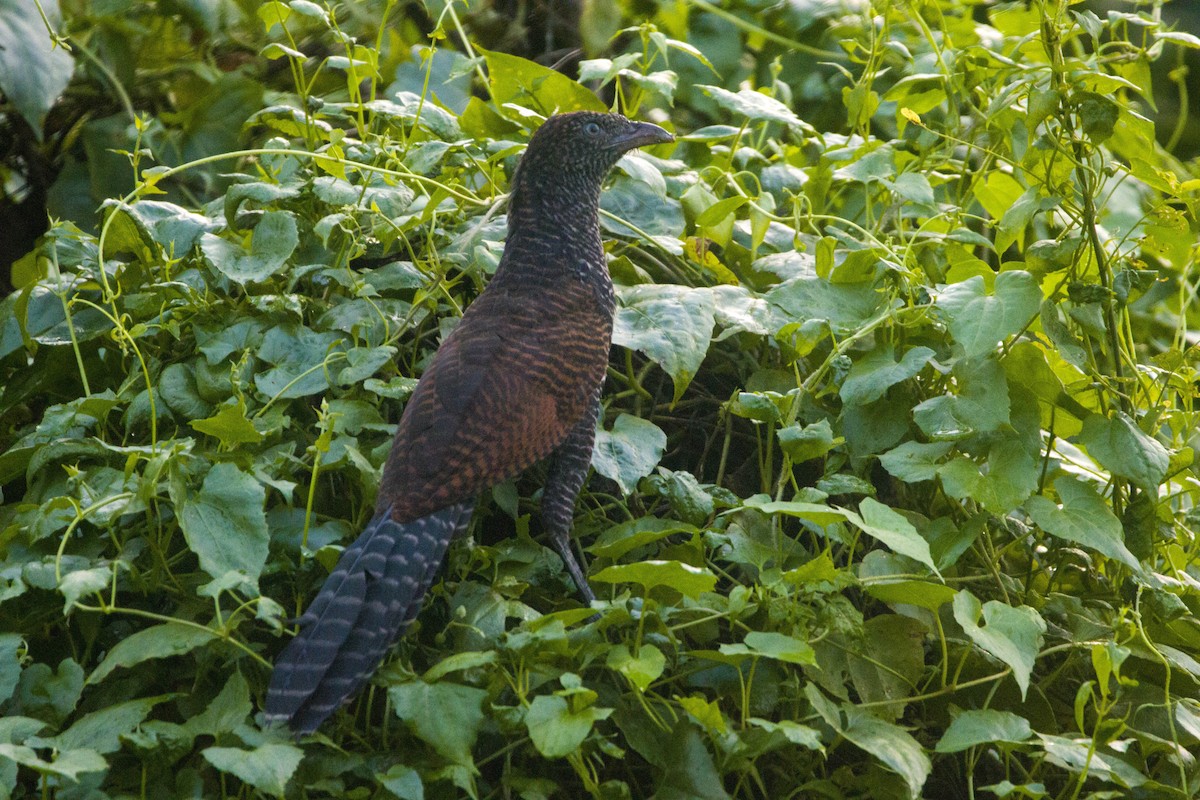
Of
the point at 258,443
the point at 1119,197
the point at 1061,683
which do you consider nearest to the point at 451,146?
the point at 258,443

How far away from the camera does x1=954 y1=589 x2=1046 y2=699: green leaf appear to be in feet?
5.64

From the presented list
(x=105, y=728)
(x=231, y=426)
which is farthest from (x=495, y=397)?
(x=105, y=728)

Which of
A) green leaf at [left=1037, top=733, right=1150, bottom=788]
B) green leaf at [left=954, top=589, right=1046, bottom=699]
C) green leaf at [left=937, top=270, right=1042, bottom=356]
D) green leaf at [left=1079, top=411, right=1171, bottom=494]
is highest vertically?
green leaf at [left=937, top=270, right=1042, bottom=356]

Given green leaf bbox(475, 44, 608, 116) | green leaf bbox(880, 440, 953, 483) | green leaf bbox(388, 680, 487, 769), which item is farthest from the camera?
green leaf bbox(475, 44, 608, 116)

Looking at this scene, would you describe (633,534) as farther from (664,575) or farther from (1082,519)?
(1082,519)

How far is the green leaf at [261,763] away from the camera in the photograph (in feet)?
4.97

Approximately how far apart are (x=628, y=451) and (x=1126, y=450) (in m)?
0.85

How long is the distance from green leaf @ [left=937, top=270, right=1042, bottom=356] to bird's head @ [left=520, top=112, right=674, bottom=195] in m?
0.70

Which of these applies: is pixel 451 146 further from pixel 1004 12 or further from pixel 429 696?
pixel 1004 12

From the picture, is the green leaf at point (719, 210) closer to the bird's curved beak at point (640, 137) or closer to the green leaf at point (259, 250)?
the bird's curved beak at point (640, 137)

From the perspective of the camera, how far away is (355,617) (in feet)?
5.72

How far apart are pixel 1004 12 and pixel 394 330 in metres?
2.26

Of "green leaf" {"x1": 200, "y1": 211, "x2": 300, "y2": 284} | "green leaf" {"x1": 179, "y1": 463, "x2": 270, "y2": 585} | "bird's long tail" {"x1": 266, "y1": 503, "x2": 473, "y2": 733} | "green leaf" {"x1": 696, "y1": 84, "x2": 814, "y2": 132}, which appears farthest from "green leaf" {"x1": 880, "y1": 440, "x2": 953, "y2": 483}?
"green leaf" {"x1": 200, "y1": 211, "x2": 300, "y2": 284}

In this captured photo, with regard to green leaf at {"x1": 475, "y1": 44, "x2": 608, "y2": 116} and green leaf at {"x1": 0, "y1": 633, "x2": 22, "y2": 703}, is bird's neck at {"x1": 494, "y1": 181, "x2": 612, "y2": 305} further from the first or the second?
green leaf at {"x1": 0, "y1": 633, "x2": 22, "y2": 703}
